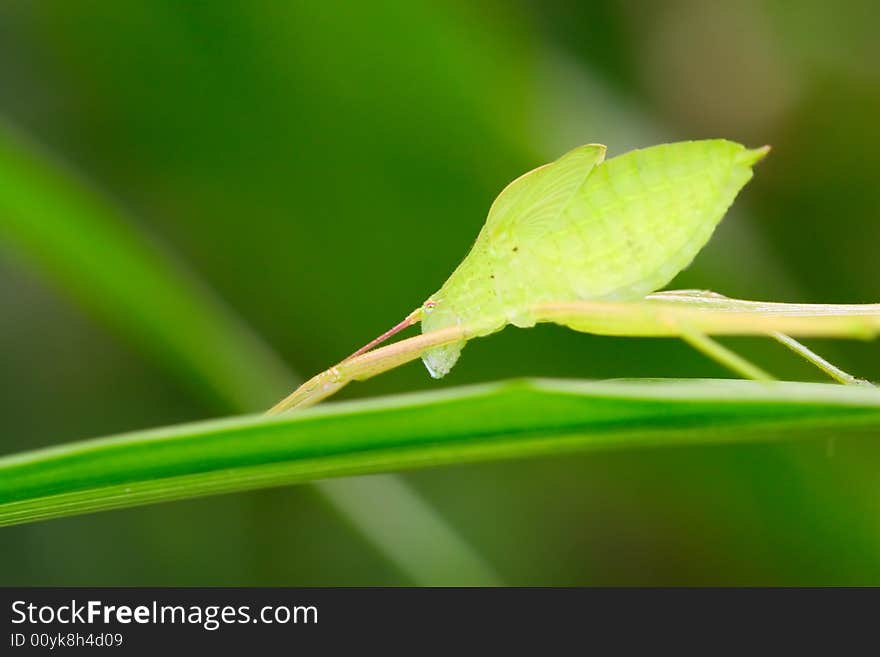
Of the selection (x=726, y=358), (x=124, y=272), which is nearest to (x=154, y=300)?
(x=124, y=272)

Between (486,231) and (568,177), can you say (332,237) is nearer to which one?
(486,231)

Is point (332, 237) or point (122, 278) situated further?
point (332, 237)

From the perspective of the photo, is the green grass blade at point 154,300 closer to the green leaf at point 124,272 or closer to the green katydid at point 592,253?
the green leaf at point 124,272

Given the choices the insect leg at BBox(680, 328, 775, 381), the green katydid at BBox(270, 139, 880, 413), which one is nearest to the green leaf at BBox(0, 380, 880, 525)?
the insect leg at BBox(680, 328, 775, 381)

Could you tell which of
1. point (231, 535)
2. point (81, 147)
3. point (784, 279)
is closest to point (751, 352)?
point (784, 279)

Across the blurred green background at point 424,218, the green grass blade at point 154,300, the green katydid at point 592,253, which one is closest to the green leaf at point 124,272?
the green grass blade at point 154,300

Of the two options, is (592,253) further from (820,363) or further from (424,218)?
(424,218)
